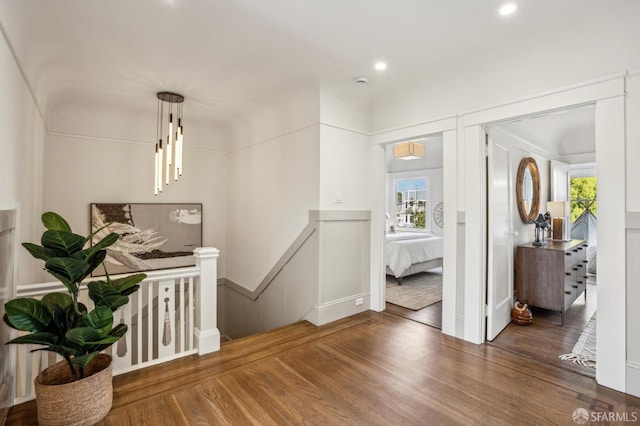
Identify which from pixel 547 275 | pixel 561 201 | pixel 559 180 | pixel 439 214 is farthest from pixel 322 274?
pixel 439 214

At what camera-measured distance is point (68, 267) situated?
171 centimetres

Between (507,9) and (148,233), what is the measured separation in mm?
4789

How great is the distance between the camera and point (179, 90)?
3588 mm

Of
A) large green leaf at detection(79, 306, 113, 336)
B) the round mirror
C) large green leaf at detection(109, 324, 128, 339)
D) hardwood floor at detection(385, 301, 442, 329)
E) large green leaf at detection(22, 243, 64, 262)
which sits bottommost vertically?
hardwood floor at detection(385, 301, 442, 329)

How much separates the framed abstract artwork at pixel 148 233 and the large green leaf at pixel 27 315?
264 centimetres

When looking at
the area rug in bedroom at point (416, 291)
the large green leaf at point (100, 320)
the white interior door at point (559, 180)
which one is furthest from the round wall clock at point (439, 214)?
the large green leaf at point (100, 320)

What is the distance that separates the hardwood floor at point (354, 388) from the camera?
1912 mm

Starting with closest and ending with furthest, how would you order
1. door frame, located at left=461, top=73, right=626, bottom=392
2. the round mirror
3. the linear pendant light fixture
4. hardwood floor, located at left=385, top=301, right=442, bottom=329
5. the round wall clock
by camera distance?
door frame, located at left=461, top=73, right=626, bottom=392, the linear pendant light fixture, hardwood floor, located at left=385, top=301, right=442, bottom=329, the round mirror, the round wall clock

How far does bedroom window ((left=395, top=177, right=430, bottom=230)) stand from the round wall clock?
8.8 inches

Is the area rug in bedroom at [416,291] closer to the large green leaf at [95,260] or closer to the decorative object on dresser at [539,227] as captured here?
the decorative object on dresser at [539,227]

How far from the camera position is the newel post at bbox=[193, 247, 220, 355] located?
268 cm

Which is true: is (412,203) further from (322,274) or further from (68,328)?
(68,328)

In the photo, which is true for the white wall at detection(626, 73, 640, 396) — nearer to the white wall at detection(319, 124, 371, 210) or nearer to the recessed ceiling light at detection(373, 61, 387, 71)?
the recessed ceiling light at detection(373, 61, 387, 71)

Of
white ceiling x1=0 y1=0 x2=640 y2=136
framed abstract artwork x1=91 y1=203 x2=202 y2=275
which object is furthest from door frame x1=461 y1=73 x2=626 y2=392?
framed abstract artwork x1=91 y1=203 x2=202 y2=275
